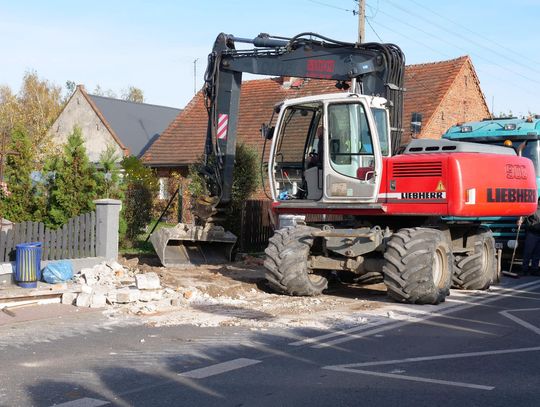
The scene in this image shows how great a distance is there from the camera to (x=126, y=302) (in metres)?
11.5

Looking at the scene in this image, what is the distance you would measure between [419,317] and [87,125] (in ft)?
126

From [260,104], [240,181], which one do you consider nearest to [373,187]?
[240,181]

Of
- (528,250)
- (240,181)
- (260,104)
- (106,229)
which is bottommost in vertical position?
(528,250)

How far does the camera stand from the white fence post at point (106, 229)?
47.9ft

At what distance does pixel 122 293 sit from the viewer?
11562 millimetres

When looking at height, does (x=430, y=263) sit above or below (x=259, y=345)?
above

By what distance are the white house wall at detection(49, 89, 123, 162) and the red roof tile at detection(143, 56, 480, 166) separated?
33.0 feet

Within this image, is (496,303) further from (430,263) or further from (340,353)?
(340,353)

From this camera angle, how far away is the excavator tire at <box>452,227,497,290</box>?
1342cm

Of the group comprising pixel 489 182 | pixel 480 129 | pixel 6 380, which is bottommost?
pixel 6 380

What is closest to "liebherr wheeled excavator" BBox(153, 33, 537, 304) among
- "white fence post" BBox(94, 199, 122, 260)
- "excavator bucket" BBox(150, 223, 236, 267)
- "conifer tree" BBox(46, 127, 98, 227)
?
"excavator bucket" BBox(150, 223, 236, 267)

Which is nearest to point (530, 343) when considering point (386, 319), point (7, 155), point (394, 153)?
point (386, 319)

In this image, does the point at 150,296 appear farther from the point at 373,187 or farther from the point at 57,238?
the point at 373,187

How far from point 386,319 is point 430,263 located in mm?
1378
